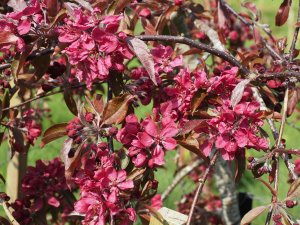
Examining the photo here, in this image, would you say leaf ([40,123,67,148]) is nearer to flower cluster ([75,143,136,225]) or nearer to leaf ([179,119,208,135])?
flower cluster ([75,143,136,225])

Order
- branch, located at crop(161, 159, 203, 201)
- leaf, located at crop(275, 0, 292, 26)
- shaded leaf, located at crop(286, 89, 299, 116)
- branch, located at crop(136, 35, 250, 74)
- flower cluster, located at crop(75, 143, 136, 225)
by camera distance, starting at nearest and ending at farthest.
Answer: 1. flower cluster, located at crop(75, 143, 136, 225)
2. branch, located at crop(136, 35, 250, 74)
3. shaded leaf, located at crop(286, 89, 299, 116)
4. leaf, located at crop(275, 0, 292, 26)
5. branch, located at crop(161, 159, 203, 201)

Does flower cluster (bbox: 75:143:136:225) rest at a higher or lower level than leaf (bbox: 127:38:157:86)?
lower

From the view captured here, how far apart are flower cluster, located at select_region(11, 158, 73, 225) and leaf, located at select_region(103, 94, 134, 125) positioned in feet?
2.21

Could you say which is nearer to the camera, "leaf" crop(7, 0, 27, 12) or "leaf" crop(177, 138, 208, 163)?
"leaf" crop(177, 138, 208, 163)

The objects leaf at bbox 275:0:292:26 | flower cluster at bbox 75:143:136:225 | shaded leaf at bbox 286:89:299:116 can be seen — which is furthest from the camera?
leaf at bbox 275:0:292:26

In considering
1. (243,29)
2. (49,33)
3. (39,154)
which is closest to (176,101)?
(49,33)

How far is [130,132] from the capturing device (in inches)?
49.7

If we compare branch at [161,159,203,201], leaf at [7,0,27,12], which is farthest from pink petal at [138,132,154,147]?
branch at [161,159,203,201]

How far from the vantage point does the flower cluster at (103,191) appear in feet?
3.93

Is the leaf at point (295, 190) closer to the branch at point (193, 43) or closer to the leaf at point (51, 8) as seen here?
the branch at point (193, 43)

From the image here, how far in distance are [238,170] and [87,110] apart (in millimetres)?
431

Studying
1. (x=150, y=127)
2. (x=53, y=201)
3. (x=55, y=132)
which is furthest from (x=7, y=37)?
(x=53, y=201)

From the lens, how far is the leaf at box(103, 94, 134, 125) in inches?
50.0

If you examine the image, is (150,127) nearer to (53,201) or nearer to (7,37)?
(7,37)
